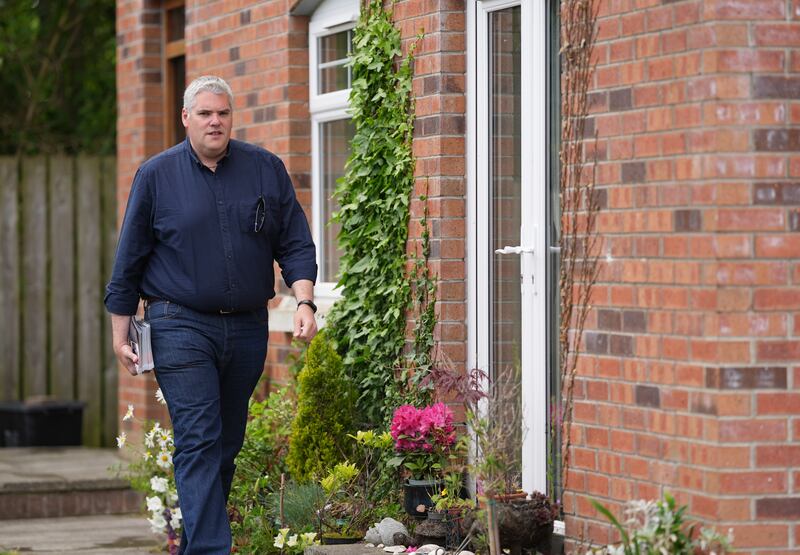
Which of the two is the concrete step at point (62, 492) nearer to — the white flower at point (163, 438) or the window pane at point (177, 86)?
the white flower at point (163, 438)

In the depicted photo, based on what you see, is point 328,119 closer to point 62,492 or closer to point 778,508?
point 62,492

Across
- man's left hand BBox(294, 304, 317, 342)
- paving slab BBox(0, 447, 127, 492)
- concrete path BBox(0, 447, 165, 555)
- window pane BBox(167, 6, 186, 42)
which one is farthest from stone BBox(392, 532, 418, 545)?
window pane BBox(167, 6, 186, 42)

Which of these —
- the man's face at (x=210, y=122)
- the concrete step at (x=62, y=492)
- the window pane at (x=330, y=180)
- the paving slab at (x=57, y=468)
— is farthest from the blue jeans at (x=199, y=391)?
the paving slab at (x=57, y=468)

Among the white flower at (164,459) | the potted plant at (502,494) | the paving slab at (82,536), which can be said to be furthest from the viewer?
the paving slab at (82,536)

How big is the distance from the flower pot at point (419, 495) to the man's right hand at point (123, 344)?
4.41ft

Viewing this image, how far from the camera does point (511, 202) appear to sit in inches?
253

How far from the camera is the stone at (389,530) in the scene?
6.27 m

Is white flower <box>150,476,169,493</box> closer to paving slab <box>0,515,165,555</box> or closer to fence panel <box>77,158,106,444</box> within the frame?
paving slab <box>0,515,165,555</box>

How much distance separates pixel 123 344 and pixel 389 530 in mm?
1408

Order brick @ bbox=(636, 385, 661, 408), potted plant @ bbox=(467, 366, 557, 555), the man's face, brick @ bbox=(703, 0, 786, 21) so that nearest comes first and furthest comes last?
brick @ bbox=(703, 0, 786, 21)
brick @ bbox=(636, 385, 661, 408)
potted plant @ bbox=(467, 366, 557, 555)
the man's face

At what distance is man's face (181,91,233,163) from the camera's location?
577 cm

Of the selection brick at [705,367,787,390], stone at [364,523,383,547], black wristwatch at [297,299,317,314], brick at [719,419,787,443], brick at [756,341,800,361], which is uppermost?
black wristwatch at [297,299,317,314]

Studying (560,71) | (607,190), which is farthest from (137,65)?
(607,190)

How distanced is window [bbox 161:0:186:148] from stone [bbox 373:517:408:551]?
4.70 metres
